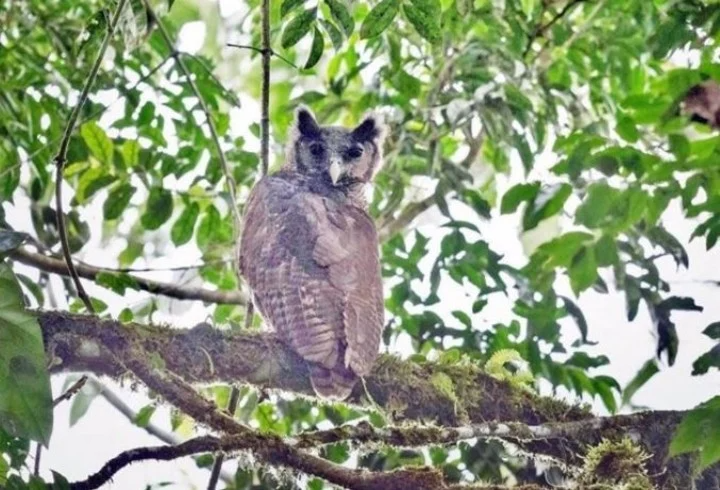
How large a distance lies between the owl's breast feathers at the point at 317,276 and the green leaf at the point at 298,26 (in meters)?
0.37

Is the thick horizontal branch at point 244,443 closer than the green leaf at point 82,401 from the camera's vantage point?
Yes

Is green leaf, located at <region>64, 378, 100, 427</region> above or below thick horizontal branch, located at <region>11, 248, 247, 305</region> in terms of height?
below

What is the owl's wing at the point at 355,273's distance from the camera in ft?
4.63

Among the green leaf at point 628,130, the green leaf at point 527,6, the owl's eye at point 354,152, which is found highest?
the green leaf at point 527,6

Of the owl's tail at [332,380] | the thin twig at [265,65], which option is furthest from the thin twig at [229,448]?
the thin twig at [265,65]

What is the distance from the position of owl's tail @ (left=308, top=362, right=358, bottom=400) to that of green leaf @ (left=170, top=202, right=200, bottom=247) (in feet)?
1.95

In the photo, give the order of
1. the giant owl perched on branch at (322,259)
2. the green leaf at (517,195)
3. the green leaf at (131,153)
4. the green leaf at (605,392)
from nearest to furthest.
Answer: the giant owl perched on branch at (322,259)
the green leaf at (517,195)
the green leaf at (605,392)
the green leaf at (131,153)

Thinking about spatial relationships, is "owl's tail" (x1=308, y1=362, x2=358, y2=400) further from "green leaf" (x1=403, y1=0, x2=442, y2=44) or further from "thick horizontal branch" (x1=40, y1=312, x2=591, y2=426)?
"green leaf" (x1=403, y1=0, x2=442, y2=44)

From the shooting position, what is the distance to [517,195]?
1.62 meters

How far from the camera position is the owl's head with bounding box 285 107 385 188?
1.91 m

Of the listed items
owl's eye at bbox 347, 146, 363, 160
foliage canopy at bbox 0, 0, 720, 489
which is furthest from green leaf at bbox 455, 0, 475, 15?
owl's eye at bbox 347, 146, 363, 160

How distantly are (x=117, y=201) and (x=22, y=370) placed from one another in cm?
91

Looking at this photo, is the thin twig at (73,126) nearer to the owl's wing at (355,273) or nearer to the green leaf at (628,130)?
the owl's wing at (355,273)

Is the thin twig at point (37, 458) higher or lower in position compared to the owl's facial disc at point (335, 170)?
lower
